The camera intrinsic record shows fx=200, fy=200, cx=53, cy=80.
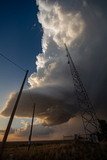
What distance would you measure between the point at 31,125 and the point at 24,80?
24.4 meters

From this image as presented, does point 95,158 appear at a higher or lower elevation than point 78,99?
lower

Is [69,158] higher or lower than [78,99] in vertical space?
lower

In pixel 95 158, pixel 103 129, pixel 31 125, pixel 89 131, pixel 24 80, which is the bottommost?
pixel 95 158

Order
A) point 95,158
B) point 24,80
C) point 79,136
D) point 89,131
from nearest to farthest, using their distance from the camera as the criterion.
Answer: point 24,80
point 95,158
point 89,131
point 79,136

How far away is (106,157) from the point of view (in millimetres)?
29156

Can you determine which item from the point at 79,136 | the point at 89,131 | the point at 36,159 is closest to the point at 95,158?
the point at 36,159

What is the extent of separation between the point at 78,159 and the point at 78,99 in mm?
38424

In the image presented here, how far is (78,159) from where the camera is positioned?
2914cm

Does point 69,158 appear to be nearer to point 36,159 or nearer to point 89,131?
point 36,159

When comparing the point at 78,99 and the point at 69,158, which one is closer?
the point at 69,158

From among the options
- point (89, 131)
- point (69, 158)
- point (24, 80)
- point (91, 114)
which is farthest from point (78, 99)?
point (24, 80)

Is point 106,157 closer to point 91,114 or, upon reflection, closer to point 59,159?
point 59,159

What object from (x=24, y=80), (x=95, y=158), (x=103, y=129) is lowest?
(x=95, y=158)

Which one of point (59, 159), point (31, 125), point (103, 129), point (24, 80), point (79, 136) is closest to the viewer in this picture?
point (24, 80)
